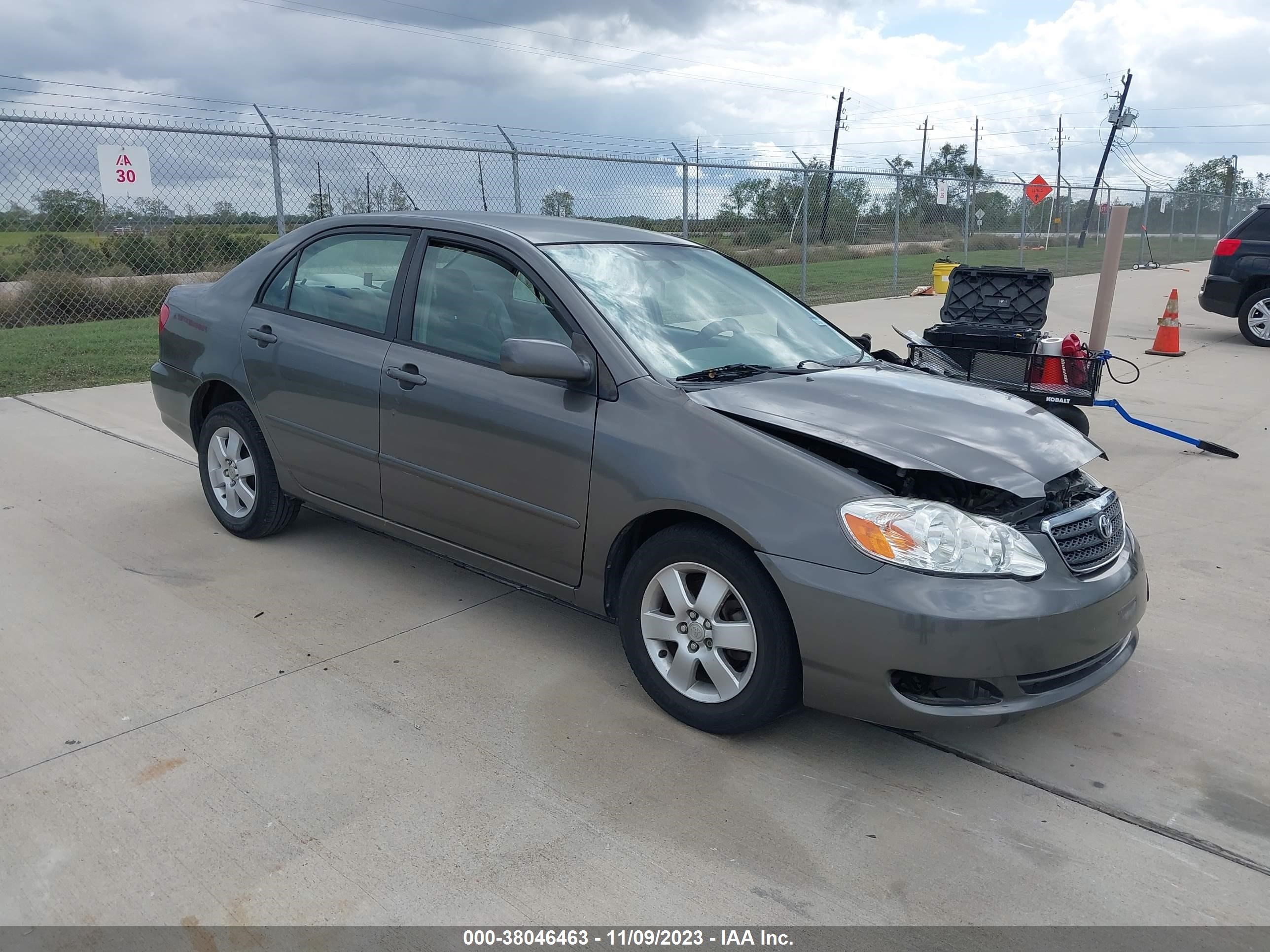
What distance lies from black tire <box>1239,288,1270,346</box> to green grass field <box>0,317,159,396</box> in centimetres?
1258

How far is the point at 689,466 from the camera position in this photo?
3.26 metres

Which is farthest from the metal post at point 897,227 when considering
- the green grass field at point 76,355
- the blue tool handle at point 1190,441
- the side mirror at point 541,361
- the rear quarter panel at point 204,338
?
the side mirror at point 541,361

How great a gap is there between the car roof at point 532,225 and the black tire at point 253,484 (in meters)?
1.13

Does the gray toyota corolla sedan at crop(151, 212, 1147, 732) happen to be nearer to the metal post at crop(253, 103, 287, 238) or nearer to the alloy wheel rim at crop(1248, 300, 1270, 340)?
the metal post at crop(253, 103, 287, 238)

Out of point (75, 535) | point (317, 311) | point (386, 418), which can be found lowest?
point (75, 535)

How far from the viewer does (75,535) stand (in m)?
5.10

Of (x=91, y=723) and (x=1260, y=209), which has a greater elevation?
(x=1260, y=209)

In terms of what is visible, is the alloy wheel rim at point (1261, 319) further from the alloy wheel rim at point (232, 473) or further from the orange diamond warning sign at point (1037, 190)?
the alloy wheel rim at point (232, 473)

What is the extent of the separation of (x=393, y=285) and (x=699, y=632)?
2047 millimetres

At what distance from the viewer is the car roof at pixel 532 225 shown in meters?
4.08

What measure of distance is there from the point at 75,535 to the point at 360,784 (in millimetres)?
2917

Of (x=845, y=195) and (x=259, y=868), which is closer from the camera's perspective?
(x=259, y=868)

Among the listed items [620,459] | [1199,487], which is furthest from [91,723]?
[1199,487]

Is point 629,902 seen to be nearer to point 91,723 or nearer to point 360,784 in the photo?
point 360,784
